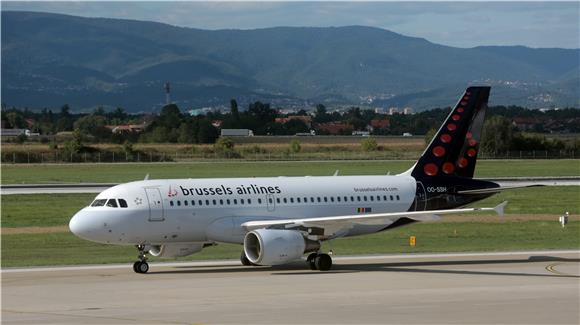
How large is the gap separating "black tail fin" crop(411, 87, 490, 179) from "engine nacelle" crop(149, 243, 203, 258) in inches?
387

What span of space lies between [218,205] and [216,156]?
112554 mm

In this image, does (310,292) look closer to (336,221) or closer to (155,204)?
(336,221)

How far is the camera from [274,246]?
40656 millimetres

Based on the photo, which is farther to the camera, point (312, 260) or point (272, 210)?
point (272, 210)

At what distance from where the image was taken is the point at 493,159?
5935 inches

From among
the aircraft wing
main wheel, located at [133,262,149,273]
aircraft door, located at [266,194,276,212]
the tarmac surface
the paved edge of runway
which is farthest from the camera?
aircraft door, located at [266,194,276,212]

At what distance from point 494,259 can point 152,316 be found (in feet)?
64.0

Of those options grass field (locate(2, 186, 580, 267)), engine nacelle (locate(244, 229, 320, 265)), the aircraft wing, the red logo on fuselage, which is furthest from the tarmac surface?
grass field (locate(2, 186, 580, 267))

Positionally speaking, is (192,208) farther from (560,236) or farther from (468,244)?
(560,236)

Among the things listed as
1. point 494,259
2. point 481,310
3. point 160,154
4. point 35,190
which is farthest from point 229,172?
point 481,310

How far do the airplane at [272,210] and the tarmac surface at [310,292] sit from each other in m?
1.06

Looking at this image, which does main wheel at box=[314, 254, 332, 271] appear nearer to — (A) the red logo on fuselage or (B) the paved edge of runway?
(B) the paved edge of runway

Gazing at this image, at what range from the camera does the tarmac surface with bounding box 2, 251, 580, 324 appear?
2992cm

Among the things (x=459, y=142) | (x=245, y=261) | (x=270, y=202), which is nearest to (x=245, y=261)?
(x=245, y=261)
